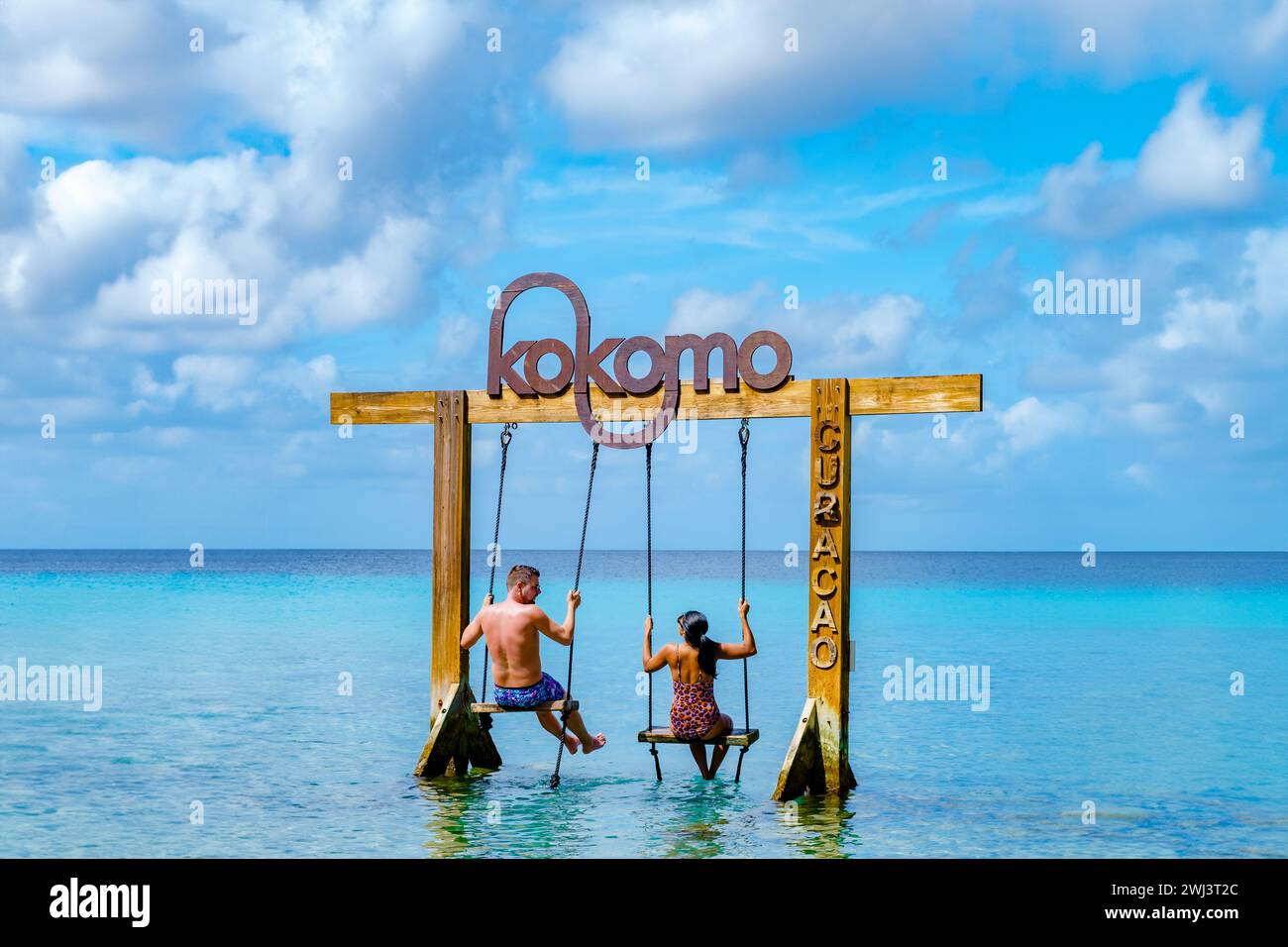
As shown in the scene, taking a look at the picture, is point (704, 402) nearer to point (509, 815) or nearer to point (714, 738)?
point (714, 738)

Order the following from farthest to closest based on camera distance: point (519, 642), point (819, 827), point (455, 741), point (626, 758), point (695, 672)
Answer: point (626, 758)
point (455, 741)
point (519, 642)
point (695, 672)
point (819, 827)

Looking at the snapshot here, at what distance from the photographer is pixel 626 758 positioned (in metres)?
15.7

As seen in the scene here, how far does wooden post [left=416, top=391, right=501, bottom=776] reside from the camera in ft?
44.0

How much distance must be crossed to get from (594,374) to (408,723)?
28.8 feet

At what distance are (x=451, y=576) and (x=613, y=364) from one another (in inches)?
104

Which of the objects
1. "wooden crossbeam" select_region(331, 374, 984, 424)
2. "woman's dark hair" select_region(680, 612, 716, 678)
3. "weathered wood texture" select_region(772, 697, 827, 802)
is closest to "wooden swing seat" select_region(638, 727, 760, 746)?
"weathered wood texture" select_region(772, 697, 827, 802)

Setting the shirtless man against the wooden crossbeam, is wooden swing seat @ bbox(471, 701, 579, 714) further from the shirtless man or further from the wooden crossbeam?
the wooden crossbeam

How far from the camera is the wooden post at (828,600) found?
11992mm

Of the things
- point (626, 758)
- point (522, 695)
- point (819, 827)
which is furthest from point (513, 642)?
point (626, 758)

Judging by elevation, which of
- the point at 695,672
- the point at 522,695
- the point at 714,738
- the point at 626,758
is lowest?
the point at 626,758

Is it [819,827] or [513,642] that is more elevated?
[513,642]

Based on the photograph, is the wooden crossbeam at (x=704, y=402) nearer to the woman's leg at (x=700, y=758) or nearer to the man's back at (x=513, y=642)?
the man's back at (x=513, y=642)
